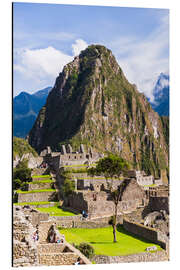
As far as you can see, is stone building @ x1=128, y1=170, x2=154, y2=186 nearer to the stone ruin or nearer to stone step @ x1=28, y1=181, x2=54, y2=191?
stone step @ x1=28, y1=181, x2=54, y2=191

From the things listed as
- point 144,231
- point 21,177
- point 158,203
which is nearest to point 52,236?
point 144,231

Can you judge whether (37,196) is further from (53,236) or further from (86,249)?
(86,249)

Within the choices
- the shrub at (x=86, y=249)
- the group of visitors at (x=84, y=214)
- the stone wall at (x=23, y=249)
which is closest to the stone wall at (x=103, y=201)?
the group of visitors at (x=84, y=214)

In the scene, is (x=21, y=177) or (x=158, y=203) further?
(x=21, y=177)

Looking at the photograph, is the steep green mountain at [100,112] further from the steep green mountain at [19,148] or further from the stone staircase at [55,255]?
the stone staircase at [55,255]

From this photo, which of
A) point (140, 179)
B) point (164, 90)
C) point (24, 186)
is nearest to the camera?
point (24, 186)
